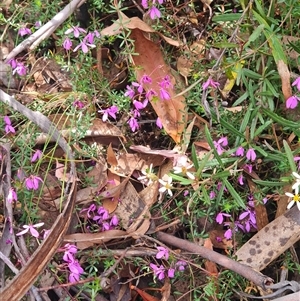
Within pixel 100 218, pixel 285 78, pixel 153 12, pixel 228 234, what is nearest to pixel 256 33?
pixel 285 78

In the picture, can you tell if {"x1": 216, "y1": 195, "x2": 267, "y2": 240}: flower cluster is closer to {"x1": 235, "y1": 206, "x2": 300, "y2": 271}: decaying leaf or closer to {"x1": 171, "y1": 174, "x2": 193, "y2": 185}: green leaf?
{"x1": 235, "y1": 206, "x2": 300, "y2": 271}: decaying leaf

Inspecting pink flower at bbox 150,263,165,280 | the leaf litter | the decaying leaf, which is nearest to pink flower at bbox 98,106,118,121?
the leaf litter

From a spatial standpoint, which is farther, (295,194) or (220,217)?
(220,217)

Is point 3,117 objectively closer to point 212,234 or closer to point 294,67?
point 212,234

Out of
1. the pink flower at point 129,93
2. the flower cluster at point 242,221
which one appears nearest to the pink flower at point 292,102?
the flower cluster at point 242,221

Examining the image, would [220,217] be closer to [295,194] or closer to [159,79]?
[295,194]

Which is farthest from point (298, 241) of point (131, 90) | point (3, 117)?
point (3, 117)
